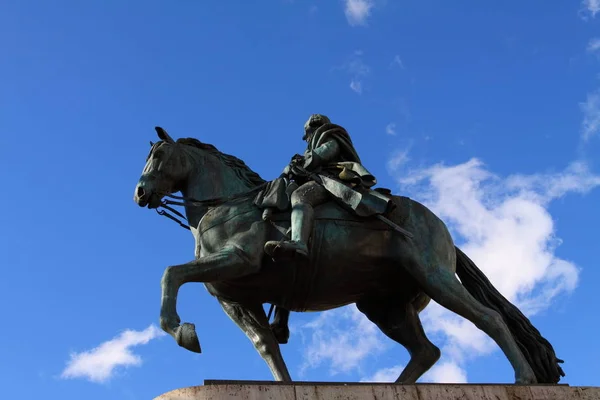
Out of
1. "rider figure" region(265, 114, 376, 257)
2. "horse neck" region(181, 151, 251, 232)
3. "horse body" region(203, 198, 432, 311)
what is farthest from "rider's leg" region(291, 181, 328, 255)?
"horse neck" region(181, 151, 251, 232)

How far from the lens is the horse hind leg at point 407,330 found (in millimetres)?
10750

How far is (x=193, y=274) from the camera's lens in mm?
9594

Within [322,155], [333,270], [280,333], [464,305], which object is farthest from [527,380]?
[322,155]

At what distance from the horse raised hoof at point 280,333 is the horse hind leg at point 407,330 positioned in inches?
42.9

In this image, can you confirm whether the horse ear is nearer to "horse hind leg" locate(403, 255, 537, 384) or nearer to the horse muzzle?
the horse muzzle

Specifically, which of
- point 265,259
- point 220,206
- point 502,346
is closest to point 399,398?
point 502,346

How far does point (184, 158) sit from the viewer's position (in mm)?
11289

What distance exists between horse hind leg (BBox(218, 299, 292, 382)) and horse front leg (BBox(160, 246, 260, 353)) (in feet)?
3.40

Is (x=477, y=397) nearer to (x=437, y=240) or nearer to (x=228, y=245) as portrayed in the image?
(x=437, y=240)

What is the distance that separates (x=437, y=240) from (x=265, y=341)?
103 inches

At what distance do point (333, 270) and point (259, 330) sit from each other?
1.34 metres

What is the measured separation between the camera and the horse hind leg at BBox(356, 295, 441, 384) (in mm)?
10750

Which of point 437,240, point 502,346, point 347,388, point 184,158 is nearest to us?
point 347,388

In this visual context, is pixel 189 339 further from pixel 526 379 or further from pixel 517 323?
pixel 517 323
